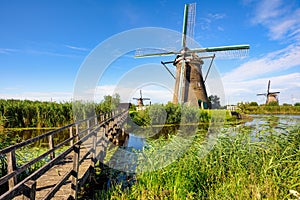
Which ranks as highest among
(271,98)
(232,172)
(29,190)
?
(271,98)

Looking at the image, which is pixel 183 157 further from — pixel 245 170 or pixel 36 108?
pixel 36 108

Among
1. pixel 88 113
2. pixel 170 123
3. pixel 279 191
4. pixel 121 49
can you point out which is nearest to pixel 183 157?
pixel 279 191

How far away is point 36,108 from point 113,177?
10903 mm

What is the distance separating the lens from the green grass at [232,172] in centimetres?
311

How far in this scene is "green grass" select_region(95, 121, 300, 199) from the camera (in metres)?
3.11

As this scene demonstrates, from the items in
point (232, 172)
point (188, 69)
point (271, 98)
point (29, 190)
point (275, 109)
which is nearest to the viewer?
point (29, 190)

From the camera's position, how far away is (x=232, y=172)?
370 cm

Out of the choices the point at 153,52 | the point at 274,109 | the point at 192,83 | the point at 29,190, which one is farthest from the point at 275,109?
the point at 29,190

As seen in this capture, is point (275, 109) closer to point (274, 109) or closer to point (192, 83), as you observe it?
point (274, 109)

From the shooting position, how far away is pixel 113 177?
5.05m

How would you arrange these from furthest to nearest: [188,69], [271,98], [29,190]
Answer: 1. [271,98]
2. [188,69]
3. [29,190]

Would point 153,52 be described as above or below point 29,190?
above

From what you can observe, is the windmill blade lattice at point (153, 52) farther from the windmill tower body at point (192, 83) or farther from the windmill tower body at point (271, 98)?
the windmill tower body at point (271, 98)

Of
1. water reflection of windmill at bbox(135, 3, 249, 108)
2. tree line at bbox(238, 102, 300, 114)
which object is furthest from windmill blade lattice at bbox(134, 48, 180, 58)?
tree line at bbox(238, 102, 300, 114)
